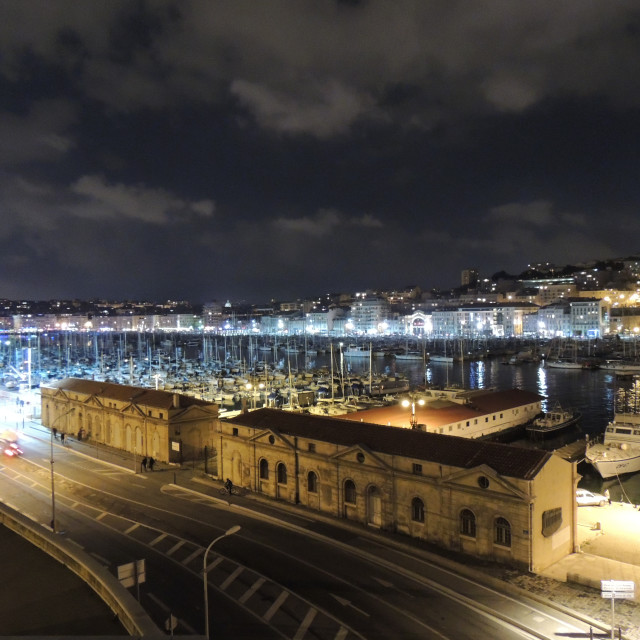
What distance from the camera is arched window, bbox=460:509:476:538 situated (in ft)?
63.7

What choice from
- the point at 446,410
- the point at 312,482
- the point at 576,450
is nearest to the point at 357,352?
the point at 446,410

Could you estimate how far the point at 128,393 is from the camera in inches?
1478

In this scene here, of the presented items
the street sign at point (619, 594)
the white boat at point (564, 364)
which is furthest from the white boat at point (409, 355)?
the street sign at point (619, 594)

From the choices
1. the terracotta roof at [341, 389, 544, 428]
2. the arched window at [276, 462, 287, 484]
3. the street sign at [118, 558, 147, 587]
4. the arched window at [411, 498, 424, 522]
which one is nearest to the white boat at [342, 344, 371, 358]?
the terracotta roof at [341, 389, 544, 428]

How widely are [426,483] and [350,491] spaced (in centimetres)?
372

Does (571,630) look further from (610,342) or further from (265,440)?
(610,342)

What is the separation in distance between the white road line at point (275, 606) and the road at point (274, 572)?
0.03 meters

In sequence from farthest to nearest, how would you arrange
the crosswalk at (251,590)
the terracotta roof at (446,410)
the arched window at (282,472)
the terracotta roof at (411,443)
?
the terracotta roof at (446,410)
the arched window at (282,472)
the terracotta roof at (411,443)
the crosswalk at (251,590)

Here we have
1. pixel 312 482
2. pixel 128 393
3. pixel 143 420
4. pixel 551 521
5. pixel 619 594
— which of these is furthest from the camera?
pixel 128 393

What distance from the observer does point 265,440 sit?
1042 inches

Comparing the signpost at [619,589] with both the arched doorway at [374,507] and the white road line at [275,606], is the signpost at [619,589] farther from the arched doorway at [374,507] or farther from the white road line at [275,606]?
the arched doorway at [374,507]

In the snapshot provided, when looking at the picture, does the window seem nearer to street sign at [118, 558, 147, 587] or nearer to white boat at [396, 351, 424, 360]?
street sign at [118, 558, 147, 587]

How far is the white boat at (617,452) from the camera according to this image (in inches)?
1385

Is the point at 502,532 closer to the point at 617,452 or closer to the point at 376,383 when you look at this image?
the point at 617,452
